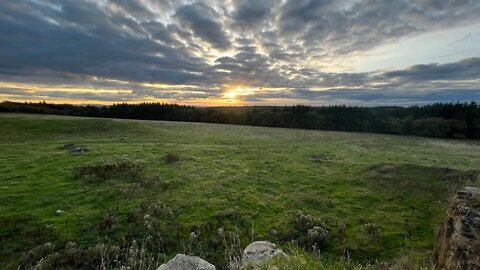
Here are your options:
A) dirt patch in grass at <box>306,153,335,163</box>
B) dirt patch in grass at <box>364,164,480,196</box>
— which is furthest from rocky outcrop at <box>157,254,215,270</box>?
dirt patch in grass at <box>306,153,335,163</box>

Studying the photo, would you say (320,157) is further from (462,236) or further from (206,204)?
(462,236)

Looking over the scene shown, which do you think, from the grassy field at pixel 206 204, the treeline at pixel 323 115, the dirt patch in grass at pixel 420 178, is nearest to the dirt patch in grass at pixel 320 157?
the grassy field at pixel 206 204

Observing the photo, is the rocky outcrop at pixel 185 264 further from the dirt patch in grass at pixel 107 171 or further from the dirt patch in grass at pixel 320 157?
the dirt patch in grass at pixel 320 157

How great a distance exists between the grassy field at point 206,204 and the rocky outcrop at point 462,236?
8.41 ft

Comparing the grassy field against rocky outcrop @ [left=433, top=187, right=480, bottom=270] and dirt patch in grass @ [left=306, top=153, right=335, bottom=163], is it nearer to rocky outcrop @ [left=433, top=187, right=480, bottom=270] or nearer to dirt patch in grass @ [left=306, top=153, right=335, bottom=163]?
dirt patch in grass @ [left=306, top=153, right=335, bottom=163]

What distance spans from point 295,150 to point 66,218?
3157cm

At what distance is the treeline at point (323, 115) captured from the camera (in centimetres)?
8338

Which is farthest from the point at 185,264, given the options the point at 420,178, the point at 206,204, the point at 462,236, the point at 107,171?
the point at 420,178

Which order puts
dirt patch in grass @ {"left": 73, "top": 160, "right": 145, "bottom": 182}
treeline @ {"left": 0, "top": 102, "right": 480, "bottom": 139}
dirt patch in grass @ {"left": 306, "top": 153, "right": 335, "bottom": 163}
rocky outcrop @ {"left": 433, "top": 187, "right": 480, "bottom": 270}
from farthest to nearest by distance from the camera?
treeline @ {"left": 0, "top": 102, "right": 480, "bottom": 139}, dirt patch in grass @ {"left": 306, "top": 153, "right": 335, "bottom": 163}, dirt patch in grass @ {"left": 73, "top": 160, "right": 145, "bottom": 182}, rocky outcrop @ {"left": 433, "top": 187, "right": 480, "bottom": 270}

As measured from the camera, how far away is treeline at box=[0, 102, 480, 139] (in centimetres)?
8338

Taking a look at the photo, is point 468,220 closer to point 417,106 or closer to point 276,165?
point 276,165

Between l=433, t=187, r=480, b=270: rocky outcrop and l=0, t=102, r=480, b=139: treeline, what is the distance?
79394 millimetres

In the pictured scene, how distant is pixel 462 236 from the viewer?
379 inches

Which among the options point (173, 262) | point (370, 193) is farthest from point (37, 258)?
Answer: point (370, 193)
